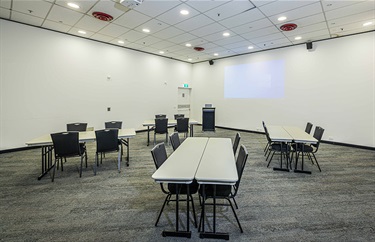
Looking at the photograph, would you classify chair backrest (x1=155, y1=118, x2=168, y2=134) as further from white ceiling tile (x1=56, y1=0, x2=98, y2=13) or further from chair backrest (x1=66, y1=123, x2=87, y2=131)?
white ceiling tile (x1=56, y1=0, x2=98, y2=13)

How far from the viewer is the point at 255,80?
8180 millimetres

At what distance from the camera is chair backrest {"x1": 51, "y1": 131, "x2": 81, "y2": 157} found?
3.38m

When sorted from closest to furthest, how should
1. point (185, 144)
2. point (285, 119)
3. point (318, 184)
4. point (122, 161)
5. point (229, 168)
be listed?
point (229, 168) → point (185, 144) → point (318, 184) → point (122, 161) → point (285, 119)

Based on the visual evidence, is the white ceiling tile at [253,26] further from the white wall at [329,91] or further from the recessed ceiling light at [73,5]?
the recessed ceiling light at [73,5]

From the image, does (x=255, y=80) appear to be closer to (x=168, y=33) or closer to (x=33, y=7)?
(x=168, y=33)

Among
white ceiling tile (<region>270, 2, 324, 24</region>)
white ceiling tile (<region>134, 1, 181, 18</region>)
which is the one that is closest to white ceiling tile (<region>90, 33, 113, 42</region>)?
white ceiling tile (<region>134, 1, 181, 18</region>)

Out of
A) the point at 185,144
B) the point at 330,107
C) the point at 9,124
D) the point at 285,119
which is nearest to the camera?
the point at 185,144

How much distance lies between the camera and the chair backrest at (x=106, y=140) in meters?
3.74

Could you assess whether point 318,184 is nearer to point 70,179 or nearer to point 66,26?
point 70,179

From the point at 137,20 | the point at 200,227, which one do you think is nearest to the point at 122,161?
the point at 200,227

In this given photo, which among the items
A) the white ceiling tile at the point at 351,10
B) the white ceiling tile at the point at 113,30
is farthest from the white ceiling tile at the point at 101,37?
the white ceiling tile at the point at 351,10

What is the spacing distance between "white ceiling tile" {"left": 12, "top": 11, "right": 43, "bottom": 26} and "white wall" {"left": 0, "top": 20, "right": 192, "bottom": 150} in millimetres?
228

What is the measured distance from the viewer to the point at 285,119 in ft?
24.3

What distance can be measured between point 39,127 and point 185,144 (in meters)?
5.11
